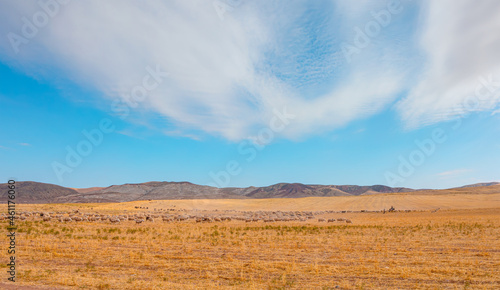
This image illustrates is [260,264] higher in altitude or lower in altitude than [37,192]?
A: lower

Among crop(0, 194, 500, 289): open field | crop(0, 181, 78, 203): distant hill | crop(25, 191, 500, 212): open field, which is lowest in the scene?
crop(25, 191, 500, 212): open field

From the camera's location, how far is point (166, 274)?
11.2 metres

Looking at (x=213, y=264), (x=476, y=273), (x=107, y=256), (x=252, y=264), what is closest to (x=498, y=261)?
(x=476, y=273)

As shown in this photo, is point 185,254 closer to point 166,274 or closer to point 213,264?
point 213,264

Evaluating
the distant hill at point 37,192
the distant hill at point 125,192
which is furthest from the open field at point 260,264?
the distant hill at point 37,192

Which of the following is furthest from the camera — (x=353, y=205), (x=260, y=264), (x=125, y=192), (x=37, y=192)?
(x=125, y=192)

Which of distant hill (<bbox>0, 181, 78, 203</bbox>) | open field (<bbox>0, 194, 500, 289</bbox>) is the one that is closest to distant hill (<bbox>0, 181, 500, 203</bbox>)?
distant hill (<bbox>0, 181, 78, 203</bbox>)

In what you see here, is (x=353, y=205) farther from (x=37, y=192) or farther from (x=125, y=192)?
(x=37, y=192)

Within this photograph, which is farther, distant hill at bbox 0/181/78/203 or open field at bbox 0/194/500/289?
distant hill at bbox 0/181/78/203

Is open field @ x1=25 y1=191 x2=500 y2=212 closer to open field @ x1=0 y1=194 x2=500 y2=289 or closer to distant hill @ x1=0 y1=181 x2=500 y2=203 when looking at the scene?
distant hill @ x1=0 y1=181 x2=500 y2=203

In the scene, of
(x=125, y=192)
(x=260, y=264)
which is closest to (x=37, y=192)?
(x=125, y=192)

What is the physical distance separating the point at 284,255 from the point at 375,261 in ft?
14.4

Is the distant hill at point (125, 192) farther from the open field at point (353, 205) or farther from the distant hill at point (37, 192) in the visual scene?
the open field at point (353, 205)

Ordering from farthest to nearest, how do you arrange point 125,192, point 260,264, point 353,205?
point 125,192 < point 353,205 < point 260,264
